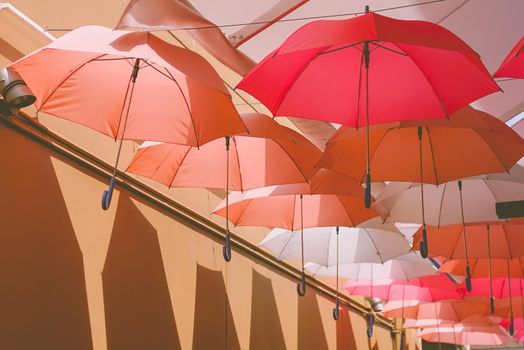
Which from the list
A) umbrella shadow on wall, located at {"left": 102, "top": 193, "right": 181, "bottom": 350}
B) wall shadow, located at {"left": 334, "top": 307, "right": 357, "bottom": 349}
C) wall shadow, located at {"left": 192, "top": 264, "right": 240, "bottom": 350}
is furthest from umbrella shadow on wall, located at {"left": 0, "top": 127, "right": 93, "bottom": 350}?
wall shadow, located at {"left": 334, "top": 307, "right": 357, "bottom": 349}

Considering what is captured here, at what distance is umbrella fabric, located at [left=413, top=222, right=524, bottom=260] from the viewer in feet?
20.1

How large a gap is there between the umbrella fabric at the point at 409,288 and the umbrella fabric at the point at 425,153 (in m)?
3.59

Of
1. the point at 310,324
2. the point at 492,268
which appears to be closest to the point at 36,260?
the point at 310,324

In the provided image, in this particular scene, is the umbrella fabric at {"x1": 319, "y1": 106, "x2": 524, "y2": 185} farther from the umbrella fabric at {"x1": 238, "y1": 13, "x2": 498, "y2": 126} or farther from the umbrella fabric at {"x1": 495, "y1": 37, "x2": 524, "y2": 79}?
the umbrella fabric at {"x1": 495, "y1": 37, "x2": 524, "y2": 79}

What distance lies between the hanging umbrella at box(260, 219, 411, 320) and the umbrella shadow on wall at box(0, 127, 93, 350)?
265cm

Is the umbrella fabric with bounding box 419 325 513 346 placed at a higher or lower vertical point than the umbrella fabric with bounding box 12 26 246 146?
lower

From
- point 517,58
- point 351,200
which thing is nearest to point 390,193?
point 351,200

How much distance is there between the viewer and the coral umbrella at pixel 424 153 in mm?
4223

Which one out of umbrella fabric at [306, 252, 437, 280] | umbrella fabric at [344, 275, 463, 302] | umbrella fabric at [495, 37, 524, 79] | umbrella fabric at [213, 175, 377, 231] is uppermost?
umbrella fabric at [495, 37, 524, 79]

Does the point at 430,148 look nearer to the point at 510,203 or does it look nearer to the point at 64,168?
the point at 510,203

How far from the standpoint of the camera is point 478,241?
20.5 ft

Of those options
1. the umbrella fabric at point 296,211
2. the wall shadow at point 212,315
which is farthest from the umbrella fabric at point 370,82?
the wall shadow at point 212,315

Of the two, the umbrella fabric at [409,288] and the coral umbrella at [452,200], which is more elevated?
the coral umbrella at [452,200]

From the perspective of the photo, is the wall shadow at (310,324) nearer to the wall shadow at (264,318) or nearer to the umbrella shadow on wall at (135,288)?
the wall shadow at (264,318)
